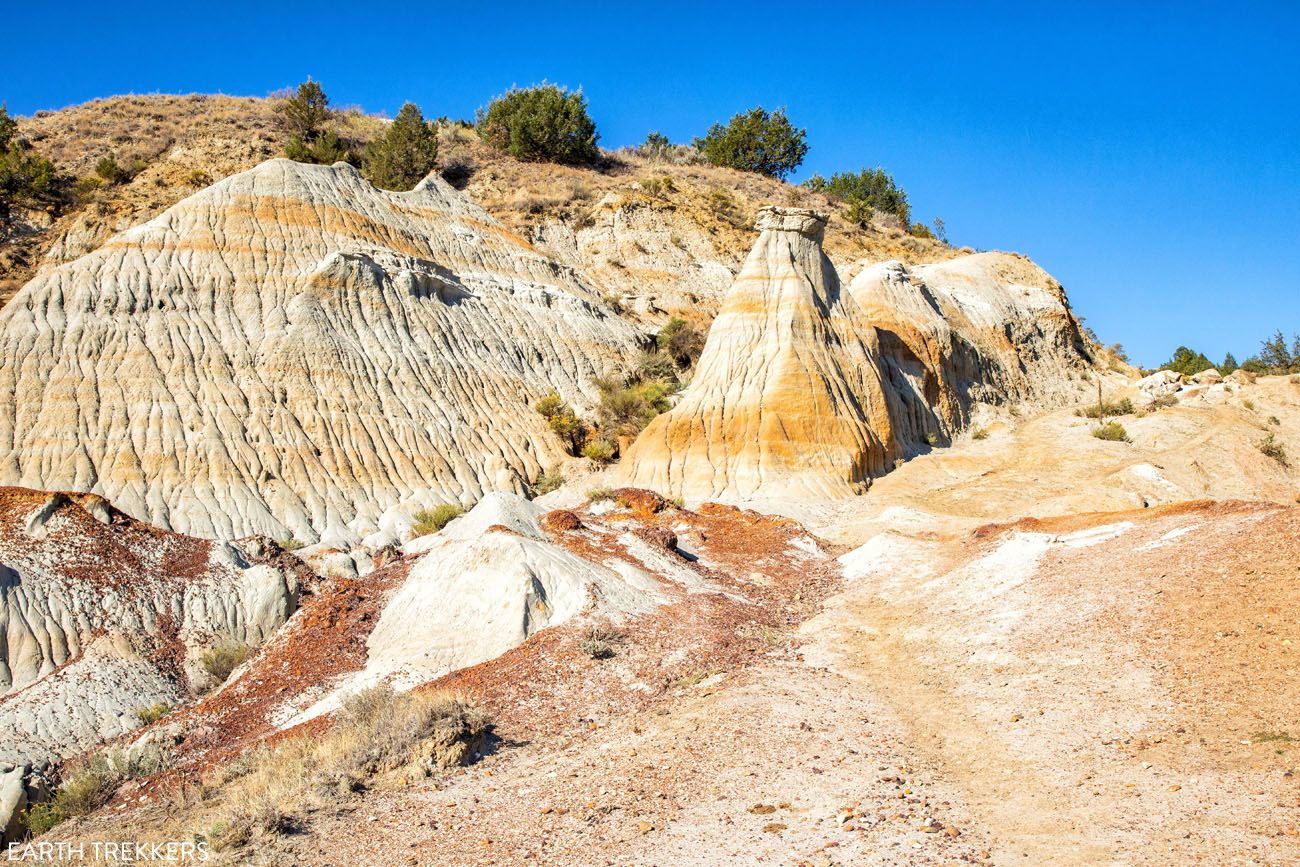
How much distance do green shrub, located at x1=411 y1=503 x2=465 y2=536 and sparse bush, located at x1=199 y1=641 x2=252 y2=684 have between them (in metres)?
7.71

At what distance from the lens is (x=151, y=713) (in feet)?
39.6

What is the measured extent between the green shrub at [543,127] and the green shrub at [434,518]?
1351 inches

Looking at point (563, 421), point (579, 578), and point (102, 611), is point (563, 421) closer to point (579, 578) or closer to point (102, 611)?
point (579, 578)

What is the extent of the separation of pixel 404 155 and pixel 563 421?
22.7 metres

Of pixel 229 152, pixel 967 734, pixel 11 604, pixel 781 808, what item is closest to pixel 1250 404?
pixel 967 734

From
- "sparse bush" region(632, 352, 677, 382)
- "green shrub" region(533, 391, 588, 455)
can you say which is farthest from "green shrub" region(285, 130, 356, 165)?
"green shrub" region(533, 391, 588, 455)

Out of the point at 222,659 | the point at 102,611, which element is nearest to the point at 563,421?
the point at 222,659

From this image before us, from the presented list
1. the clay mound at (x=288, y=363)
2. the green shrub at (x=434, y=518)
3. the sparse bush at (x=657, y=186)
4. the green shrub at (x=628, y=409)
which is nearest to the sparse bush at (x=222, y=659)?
the green shrub at (x=434, y=518)

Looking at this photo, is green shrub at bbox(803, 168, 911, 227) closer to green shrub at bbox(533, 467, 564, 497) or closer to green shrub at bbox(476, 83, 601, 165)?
green shrub at bbox(476, 83, 601, 165)

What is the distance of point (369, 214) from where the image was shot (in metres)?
33.4

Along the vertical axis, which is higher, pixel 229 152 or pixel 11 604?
pixel 229 152

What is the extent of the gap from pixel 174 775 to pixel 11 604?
5309mm

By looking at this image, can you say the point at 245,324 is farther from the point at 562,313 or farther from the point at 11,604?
the point at 11,604

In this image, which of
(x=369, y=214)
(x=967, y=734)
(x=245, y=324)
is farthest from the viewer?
(x=369, y=214)
